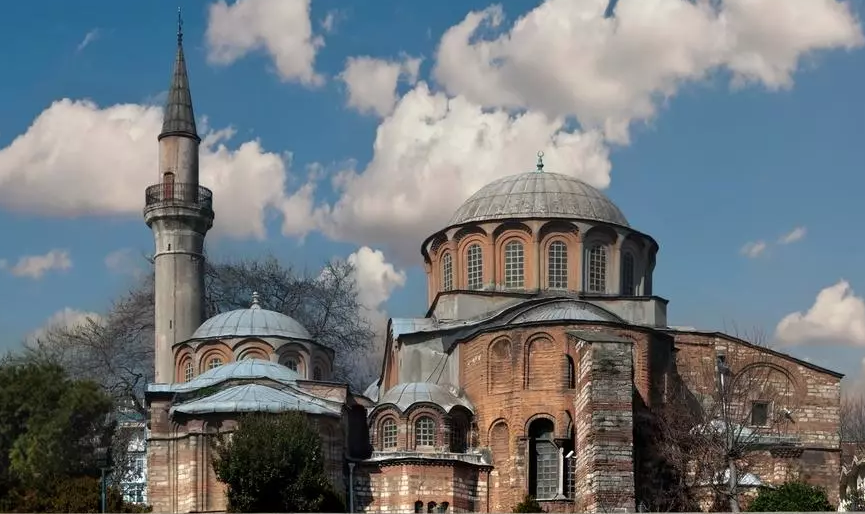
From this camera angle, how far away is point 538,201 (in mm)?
38719

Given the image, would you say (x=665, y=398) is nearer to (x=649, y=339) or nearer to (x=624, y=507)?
(x=649, y=339)

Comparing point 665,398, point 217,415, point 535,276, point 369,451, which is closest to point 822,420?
point 665,398

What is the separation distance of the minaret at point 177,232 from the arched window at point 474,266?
8.86m

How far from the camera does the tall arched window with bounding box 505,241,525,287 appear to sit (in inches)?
1501

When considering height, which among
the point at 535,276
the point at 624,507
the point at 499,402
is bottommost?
the point at 624,507

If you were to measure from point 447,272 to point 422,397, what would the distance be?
18.8ft

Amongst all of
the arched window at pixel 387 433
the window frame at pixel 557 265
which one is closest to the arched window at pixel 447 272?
the window frame at pixel 557 265

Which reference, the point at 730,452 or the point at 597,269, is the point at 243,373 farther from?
the point at 730,452

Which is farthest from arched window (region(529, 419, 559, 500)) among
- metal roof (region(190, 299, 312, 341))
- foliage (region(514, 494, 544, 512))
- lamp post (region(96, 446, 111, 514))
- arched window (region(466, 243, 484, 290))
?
lamp post (region(96, 446, 111, 514))

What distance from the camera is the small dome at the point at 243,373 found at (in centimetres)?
3494

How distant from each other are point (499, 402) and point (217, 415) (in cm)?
645

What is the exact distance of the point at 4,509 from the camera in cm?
2969

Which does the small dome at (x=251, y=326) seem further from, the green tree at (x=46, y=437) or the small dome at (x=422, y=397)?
the green tree at (x=46, y=437)

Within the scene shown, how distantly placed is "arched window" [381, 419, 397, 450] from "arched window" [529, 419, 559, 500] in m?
3.16
